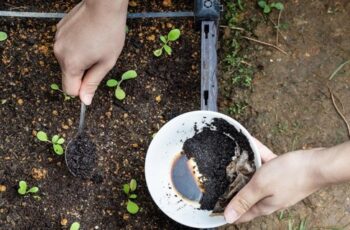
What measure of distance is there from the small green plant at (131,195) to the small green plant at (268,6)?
0.71m

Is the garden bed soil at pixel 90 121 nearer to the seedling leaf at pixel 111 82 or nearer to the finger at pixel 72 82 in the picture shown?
the seedling leaf at pixel 111 82

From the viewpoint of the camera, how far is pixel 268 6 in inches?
75.4

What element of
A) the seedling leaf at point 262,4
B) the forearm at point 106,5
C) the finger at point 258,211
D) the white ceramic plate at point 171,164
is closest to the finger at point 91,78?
the forearm at point 106,5

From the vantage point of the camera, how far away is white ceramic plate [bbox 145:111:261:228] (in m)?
1.56

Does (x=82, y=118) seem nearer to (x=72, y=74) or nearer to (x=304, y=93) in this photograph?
(x=72, y=74)

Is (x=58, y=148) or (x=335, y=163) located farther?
(x=58, y=148)

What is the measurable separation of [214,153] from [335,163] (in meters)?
0.41

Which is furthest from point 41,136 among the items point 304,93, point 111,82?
point 304,93

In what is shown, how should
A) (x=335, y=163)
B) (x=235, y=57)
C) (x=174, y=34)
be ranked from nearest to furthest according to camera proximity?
(x=335, y=163) < (x=174, y=34) < (x=235, y=57)

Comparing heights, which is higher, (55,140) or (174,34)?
(174,34)

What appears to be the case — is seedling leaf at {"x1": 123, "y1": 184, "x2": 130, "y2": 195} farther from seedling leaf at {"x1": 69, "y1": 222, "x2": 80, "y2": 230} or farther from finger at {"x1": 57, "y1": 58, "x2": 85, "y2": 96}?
finger at {"x1": 57, "y1": 58, "x2": 85, "y2": 96}

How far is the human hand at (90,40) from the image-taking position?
53.4 inches

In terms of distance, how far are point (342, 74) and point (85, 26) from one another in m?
0.89

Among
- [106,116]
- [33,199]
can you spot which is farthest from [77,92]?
[33,199]
